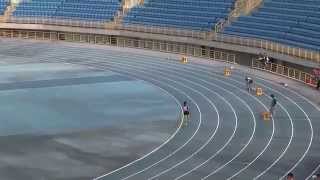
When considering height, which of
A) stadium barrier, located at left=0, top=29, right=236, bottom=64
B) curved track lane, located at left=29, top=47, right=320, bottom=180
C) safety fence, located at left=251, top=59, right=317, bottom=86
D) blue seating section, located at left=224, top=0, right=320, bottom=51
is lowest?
curved track lane, located at left=29, top=47, right=320, bottom=180

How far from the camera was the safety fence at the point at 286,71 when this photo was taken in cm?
3723

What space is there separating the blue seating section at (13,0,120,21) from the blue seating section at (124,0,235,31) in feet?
8.96

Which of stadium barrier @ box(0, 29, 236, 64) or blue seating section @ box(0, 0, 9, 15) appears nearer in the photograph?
stadium barrier @ box(0, 29, 236, 64)

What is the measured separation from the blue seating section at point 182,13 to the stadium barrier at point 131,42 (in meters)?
1.62

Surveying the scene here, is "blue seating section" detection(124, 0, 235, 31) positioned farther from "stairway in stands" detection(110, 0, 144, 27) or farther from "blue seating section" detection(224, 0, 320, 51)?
"blue seating section" detection(224, 0, 320, 51)

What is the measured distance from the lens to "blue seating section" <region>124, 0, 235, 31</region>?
50.4m

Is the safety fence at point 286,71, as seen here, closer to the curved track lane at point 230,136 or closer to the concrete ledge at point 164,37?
the concrete ledge at point 164,37

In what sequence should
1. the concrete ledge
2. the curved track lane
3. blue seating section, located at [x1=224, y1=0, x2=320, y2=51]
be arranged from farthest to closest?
blue seating section, located at [x1=224, y1=0, x2=320, y2=51] → the concrete ledge → the curved track lane

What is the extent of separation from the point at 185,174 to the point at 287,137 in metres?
6.41

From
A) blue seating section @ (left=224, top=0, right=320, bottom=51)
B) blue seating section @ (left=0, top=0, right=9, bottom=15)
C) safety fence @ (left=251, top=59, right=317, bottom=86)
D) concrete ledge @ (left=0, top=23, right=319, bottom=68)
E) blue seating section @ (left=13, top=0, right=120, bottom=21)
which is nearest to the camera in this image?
safety fence @ (left=251, top=59, right=317, bottom=86)

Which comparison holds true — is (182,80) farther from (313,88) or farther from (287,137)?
(287,137)

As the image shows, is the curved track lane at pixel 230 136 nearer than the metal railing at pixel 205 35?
Yes

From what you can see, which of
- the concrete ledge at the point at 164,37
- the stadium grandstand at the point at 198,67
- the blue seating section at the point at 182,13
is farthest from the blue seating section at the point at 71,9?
the blue seating section at the point at 182,13

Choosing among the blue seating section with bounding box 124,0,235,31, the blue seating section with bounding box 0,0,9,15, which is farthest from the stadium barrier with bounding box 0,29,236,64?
the blue seating section with bounding box 0,0,9,15
